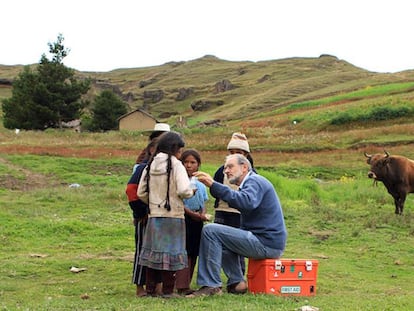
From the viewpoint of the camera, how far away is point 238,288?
729 centimetres

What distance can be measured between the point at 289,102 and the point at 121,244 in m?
64.6

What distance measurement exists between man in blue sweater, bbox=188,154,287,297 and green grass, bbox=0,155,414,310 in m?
0.37

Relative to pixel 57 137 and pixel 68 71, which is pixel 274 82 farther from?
pixel 57 137

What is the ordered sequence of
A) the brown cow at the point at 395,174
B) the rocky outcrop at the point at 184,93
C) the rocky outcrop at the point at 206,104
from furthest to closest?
the rocky outcrop at the point at 184,93 < the rocky outcrop at the point at 206,104 < the brown cow at the point at 395,174

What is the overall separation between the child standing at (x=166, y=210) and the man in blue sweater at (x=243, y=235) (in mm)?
342

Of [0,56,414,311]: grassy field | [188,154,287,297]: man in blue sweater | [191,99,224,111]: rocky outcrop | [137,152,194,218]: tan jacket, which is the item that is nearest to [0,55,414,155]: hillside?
[191,99,224,111]: rocky outcrop

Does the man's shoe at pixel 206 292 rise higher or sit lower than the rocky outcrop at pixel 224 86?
lower

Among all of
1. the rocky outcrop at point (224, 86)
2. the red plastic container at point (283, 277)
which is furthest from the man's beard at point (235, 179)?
the rocky outcrop at point (224, 86)

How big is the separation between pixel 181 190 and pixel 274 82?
106 metres

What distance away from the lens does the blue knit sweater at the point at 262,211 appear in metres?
6.98

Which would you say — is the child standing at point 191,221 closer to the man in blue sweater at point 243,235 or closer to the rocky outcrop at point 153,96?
the man in blue sweater at point 243,235

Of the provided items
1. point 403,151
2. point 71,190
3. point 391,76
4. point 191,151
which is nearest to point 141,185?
point 191,151

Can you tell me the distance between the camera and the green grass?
681 centimetres

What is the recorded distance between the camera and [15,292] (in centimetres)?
776
